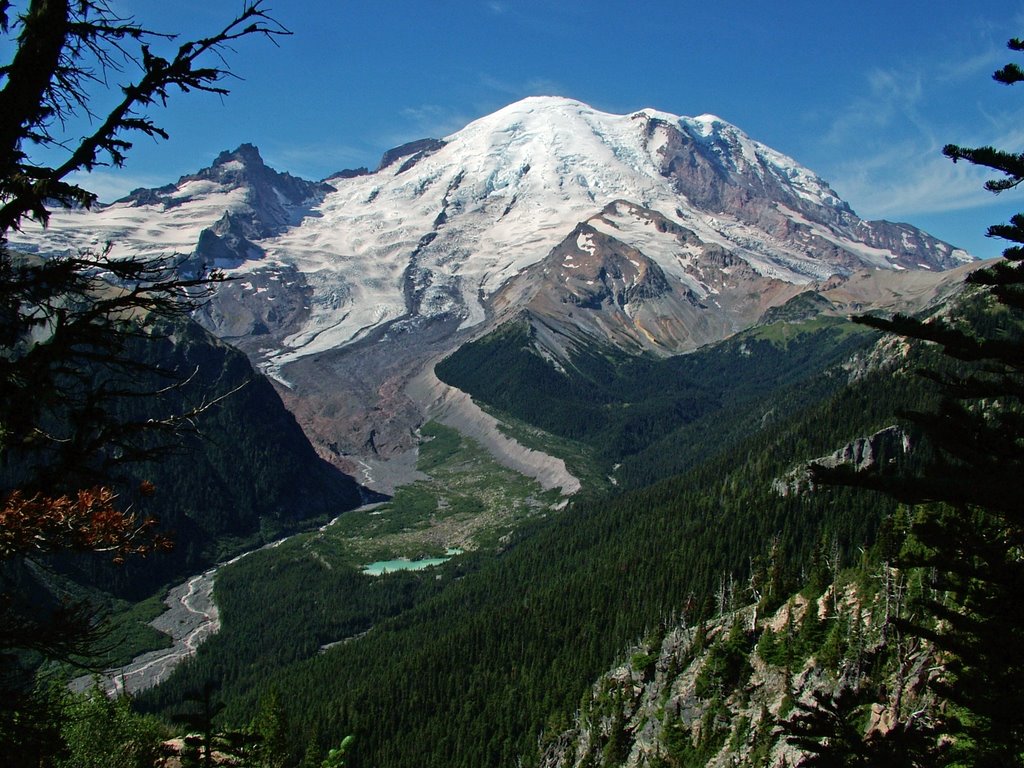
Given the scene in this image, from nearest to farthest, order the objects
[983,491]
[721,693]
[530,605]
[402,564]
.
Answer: [983,491] → [721,693] → [530,605] → [402,564]

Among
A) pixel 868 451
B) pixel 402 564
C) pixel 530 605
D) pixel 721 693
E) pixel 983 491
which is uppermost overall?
pixel 868 451

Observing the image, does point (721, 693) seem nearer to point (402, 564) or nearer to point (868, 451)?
point (868, 451)

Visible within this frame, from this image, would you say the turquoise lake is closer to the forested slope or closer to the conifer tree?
the forested slope

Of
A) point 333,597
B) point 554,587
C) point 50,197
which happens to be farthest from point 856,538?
point 50,197

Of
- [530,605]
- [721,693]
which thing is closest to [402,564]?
[530,605]

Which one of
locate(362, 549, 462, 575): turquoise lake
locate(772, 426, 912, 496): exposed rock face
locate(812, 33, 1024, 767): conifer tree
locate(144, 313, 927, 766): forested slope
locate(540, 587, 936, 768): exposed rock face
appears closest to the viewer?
locate(812, 33, 1024, 767): conifer tree

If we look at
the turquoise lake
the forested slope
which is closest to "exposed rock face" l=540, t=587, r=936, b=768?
the forested slope

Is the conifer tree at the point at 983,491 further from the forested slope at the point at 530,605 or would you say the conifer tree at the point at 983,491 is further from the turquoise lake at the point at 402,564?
the turquoise lake at the point at 402,564

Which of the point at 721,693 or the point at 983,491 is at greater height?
the point at 983,491

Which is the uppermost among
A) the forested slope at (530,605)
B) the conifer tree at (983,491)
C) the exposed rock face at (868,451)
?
the exposed rock face at (868,451)

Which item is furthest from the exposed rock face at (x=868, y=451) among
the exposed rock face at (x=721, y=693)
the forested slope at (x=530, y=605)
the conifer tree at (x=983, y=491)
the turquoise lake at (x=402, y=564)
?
the conifer tree at (x=983, y=491)

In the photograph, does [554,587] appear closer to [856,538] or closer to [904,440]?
[856,538]

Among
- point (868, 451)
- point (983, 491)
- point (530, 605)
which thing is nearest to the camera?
point (983, 491)

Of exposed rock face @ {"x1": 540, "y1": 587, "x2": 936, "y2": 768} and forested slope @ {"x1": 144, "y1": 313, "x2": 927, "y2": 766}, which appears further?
forested slope @ {"x1": 144, "y1": 313, "x2": 927, "y2": 766}
